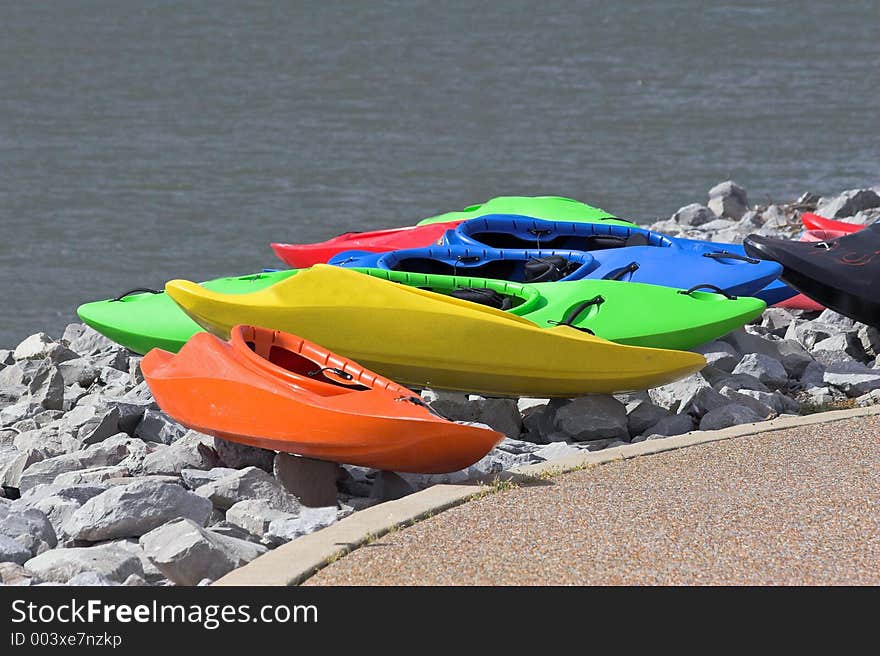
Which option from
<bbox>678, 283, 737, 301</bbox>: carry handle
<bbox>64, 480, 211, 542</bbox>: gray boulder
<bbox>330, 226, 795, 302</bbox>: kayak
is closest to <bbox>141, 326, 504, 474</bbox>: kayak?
<bbox>64, 480, 211, 542</bbox>: gray boulder

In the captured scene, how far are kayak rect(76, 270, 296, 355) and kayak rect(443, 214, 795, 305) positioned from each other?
1406 mm

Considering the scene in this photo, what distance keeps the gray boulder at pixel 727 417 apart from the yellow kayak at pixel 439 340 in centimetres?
23

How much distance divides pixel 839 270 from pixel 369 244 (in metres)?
3.49

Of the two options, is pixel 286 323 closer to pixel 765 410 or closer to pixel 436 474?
pixel 436 474

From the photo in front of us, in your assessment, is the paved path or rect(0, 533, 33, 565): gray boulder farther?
rect(0, 533, 33, 565): gray boulder

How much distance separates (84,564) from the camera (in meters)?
4.71

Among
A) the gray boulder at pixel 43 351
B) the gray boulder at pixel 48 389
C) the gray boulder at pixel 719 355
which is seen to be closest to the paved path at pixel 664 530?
the gray boulder at pixel 719 355

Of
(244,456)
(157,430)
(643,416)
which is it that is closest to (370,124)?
(157,430)

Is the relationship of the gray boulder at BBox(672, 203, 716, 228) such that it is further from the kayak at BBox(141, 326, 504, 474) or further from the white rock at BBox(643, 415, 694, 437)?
the kayak at BBox(141, 326, 504, 474)

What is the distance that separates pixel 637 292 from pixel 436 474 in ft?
6.79

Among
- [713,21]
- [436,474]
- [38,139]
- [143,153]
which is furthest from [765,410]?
[713,21]

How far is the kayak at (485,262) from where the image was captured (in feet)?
26.3

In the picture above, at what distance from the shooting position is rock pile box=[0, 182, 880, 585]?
15.9ft

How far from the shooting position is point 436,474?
18.7 feet
